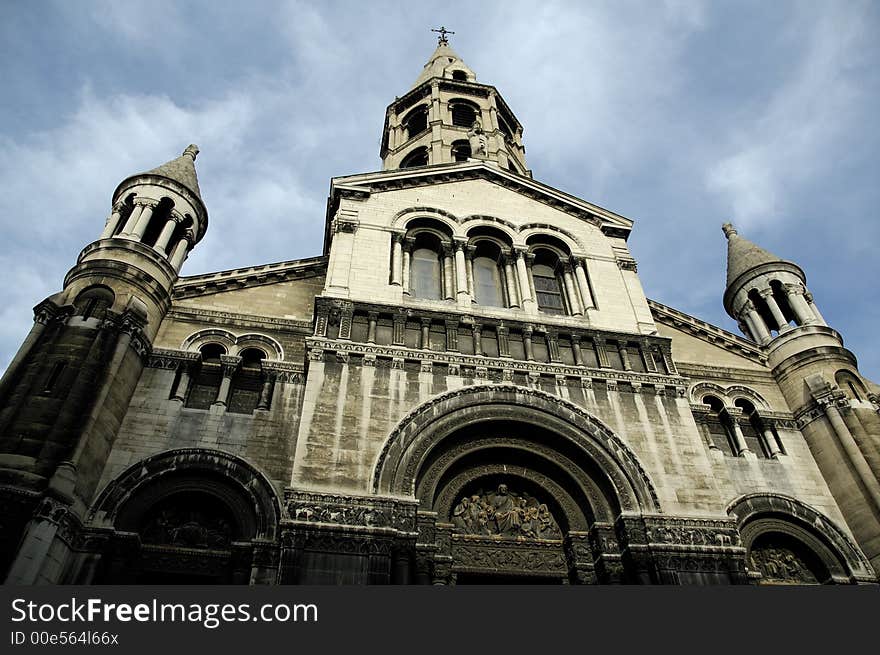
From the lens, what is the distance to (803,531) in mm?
15742

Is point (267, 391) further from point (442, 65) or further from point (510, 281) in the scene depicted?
point (442, 65)

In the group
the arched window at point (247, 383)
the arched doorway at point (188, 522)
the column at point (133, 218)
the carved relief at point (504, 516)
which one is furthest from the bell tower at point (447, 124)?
the arched doorway at point (188, 522)

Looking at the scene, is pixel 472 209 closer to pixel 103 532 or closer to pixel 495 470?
pixel 495 470

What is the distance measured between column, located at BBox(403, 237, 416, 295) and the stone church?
0.24 ft

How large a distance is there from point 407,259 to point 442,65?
73.9ft

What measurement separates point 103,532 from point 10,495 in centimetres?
180

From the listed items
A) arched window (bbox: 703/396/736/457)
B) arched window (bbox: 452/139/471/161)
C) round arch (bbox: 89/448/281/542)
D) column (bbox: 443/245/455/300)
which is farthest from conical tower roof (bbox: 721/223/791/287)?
round arch (bbox: 89/448/281/542)

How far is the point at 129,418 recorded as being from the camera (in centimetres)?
1460

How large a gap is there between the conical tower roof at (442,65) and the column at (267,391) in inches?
897

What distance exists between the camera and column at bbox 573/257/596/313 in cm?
1822

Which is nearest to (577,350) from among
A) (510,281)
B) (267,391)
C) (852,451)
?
(510,281)

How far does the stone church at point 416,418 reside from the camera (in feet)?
41.6

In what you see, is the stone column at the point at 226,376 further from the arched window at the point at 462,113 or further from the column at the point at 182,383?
the arched window at the point at 462,113

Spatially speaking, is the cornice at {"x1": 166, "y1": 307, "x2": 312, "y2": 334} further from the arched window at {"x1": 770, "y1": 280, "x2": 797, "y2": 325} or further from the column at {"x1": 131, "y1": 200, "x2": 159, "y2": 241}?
the arched window at {"x1": 770, "y1": 280, "x2": 797, "y2": 325}
